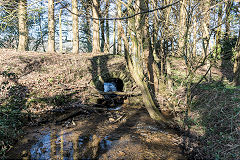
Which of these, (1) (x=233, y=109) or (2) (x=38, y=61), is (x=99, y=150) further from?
(2) (x=38, y=61)

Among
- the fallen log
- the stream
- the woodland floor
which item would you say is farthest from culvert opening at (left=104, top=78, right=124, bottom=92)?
the stream

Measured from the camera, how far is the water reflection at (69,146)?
405 cm

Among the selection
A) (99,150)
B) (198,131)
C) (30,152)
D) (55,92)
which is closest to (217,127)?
(198,131)

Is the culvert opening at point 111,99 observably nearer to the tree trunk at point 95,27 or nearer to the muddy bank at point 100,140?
the muddy bank at point 100,140

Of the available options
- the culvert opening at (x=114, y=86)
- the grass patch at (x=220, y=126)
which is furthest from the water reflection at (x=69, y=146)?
the culvert opening at (x=114, y=86)

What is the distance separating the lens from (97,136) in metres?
5.15

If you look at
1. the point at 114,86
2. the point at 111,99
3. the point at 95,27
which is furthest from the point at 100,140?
the point at 95,27

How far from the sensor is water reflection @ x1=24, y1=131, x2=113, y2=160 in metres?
4.05

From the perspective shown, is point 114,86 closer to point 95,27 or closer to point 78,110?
point 78,110

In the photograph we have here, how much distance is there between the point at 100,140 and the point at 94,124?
1.38 meters

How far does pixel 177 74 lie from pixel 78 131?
782 centimetres

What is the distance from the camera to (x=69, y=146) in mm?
4461

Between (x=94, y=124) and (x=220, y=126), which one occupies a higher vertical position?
(x=220, y=126)

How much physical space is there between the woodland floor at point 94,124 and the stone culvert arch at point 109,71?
0.45 meters
